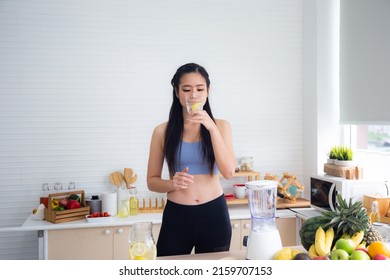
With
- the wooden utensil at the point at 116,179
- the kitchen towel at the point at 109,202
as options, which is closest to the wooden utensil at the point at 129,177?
the wooden utensil at the point at 116,179

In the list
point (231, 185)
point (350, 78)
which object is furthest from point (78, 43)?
point (350, 78)

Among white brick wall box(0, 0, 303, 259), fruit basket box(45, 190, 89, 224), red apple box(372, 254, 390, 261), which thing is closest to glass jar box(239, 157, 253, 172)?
white brick wall box(0, 0, 303, 259)

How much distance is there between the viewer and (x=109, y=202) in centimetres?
272

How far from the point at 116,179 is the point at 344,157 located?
5.42 ft

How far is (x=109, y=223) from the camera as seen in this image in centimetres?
255

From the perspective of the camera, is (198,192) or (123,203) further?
(123,203)

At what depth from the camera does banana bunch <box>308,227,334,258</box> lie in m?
1.30

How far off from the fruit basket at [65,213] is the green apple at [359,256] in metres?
1.91

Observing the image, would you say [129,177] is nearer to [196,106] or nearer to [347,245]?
[196,106]

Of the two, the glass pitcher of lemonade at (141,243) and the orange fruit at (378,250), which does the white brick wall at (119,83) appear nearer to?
the glass pitcher of lemonade at (141,243)

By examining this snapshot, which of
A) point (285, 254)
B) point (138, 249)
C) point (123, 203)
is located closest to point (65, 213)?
point (123, 203)

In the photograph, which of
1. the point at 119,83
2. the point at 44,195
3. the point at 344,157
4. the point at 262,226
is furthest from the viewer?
the point at 119,83

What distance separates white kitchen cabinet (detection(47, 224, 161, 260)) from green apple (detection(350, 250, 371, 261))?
1606 millimetres
